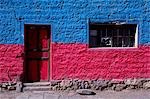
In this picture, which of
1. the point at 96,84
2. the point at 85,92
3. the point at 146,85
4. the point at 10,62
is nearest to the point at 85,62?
the point at 96,84

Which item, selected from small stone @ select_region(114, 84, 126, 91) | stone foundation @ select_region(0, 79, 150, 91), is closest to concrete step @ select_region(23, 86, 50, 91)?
stone foundation @ select_region(0, 79, 150, 91)

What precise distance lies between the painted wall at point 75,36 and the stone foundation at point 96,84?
0.53ft

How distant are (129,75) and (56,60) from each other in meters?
2.45

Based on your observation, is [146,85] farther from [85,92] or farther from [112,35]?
[85,92]

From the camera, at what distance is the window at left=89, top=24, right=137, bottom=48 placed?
1215cm

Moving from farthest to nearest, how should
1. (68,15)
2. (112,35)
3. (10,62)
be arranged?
(112,35) < (68,15) < (10,62)

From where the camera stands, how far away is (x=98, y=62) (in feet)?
39.3

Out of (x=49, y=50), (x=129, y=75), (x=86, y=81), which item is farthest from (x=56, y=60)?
(x=129, y=75)

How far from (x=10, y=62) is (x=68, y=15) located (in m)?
2.36

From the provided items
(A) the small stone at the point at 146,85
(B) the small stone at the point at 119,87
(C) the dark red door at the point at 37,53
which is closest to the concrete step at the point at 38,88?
(C) the dark red door at the point at 37,53

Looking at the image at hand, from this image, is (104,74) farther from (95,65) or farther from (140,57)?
(140,57)

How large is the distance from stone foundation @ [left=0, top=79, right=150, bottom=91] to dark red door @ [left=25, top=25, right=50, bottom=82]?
0.53m

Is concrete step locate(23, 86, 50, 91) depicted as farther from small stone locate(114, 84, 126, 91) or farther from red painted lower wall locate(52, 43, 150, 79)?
small stone locate(114, 84, 126, 91)

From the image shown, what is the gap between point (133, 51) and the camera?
39.6 feet
